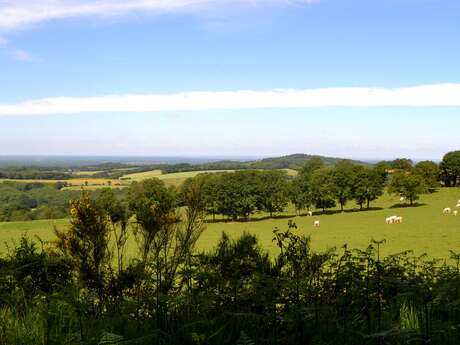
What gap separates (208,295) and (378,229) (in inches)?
1956

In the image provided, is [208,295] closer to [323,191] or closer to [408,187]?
[323,191]

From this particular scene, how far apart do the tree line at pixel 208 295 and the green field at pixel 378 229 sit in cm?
1932

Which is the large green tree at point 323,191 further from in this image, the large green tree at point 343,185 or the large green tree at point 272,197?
the large green tree at point 272,197

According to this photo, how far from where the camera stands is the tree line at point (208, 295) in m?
3.93

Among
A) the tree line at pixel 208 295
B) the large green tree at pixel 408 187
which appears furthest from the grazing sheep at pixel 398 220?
the tree line at pixel 208 295

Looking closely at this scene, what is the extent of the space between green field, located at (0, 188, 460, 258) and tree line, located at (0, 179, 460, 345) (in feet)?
63.4

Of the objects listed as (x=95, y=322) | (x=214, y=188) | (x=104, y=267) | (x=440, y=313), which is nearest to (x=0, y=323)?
(x=95, y=322)

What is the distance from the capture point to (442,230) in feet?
152

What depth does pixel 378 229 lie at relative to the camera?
50781 mm

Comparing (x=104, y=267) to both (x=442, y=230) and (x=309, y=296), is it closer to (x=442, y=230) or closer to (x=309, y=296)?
(x=309, y=296)

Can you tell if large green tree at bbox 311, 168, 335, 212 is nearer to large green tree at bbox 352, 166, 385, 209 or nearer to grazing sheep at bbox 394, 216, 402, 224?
large green tree at bbox 352, 166, 385, 209

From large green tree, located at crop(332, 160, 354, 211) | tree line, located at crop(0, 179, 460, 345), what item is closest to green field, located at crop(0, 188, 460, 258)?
large green tree, located at crop(332, 160, 354, 211)

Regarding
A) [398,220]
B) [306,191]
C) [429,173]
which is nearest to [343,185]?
[306,191]

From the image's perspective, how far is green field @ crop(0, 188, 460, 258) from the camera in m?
39.0
